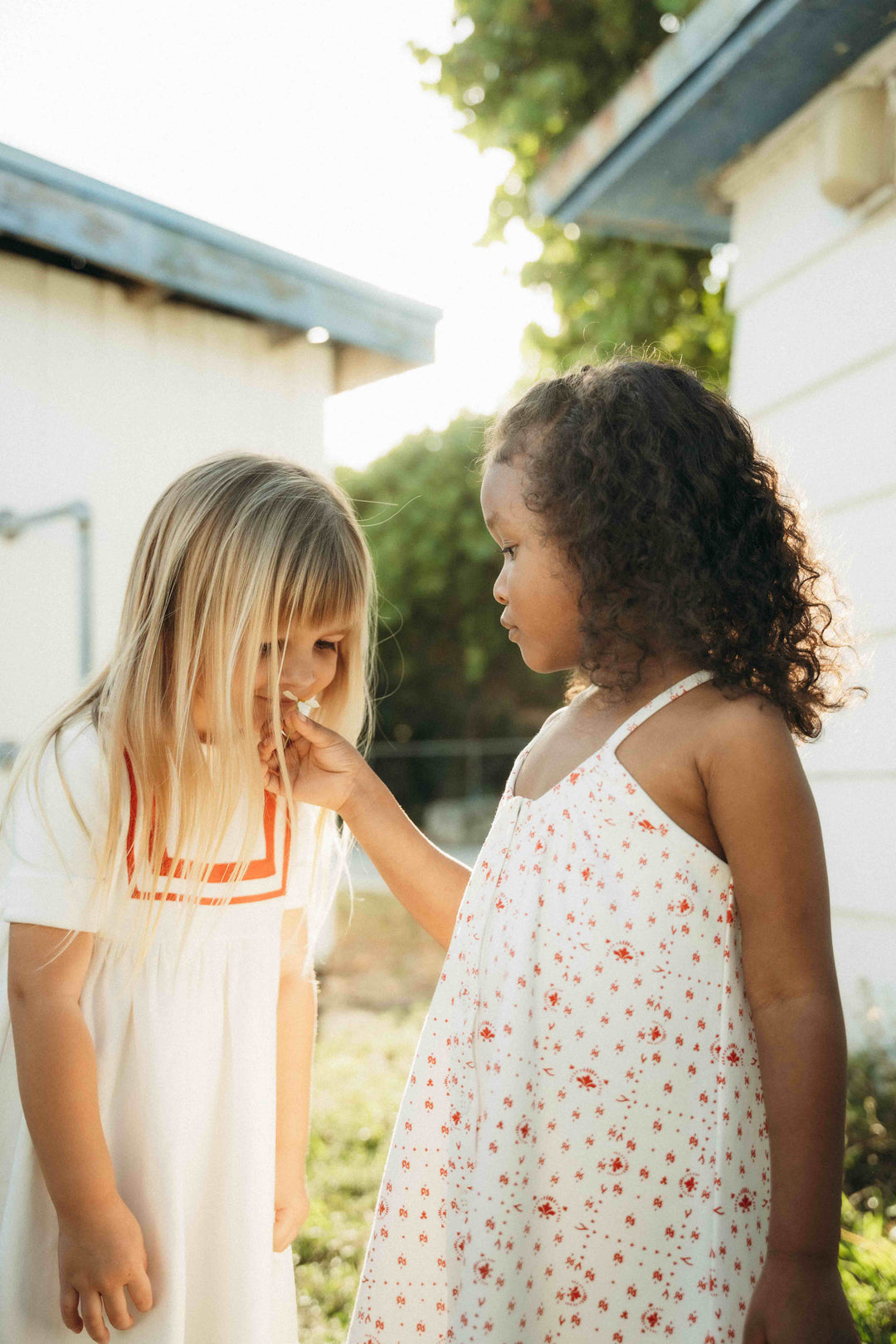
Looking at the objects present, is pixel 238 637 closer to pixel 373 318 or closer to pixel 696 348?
pixel 373 318

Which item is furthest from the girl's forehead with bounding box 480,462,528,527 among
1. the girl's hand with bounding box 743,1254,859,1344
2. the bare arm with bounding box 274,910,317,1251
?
the girl's hand with bounding box 743,1254,859,1344

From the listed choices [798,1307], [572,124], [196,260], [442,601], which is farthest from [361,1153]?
[442,601]

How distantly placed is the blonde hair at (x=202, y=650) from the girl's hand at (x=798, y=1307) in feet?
2.70

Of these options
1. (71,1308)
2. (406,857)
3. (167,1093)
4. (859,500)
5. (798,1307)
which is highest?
(859,500)

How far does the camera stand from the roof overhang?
101 inches

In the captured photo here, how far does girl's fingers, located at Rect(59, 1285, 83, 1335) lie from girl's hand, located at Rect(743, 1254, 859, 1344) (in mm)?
791

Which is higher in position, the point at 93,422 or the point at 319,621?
the point at 93,422

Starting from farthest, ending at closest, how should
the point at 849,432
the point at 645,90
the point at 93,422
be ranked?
1. the point at 93,422
2. the point at 849,432
3. the point at 645,90

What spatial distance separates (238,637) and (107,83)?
5.23ft

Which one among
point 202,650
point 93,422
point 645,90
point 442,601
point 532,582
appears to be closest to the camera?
point 532,582

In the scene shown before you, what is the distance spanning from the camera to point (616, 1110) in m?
1.17

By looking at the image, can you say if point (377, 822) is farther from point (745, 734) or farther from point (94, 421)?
point (94, 421)

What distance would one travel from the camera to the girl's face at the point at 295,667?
151 centimetres

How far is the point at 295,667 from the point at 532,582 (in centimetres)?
42
